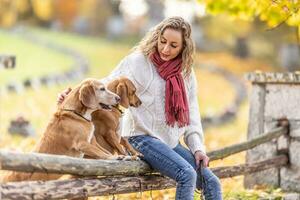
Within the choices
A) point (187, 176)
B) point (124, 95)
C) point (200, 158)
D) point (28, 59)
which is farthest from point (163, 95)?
point (28, 59)

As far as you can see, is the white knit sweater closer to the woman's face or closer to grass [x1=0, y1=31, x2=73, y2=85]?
the woman's face

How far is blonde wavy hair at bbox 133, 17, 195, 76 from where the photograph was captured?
269 inches

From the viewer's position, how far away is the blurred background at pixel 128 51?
1234 centimetres

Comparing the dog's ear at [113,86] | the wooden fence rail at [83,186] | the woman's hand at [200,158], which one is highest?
the dog's ear at [113,86]

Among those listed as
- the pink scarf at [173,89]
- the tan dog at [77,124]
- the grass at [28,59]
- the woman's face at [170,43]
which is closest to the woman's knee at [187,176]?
the pink scarf at [173,89]

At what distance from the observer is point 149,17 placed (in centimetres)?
6084

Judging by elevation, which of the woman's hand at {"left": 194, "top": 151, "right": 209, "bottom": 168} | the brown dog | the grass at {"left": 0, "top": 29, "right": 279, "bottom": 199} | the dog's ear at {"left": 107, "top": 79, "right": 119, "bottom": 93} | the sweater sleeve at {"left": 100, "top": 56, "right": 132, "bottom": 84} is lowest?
the woman's hand at {"left": 194, "top": 151, "right": 209, "bottom": 168}

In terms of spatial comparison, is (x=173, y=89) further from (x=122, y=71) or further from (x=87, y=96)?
(x=87, y=96)

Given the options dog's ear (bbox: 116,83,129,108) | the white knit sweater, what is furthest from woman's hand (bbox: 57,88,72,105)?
dog's ear (bbox: 116,83,129,108)

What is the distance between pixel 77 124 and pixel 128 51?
3.59 feet

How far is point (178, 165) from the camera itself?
6527 millimetres

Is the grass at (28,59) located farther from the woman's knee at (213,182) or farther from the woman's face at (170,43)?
the woman's knee at (213,182)

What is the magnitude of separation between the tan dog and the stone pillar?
3.54 metres

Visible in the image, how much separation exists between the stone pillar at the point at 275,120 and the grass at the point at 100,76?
0.33m
